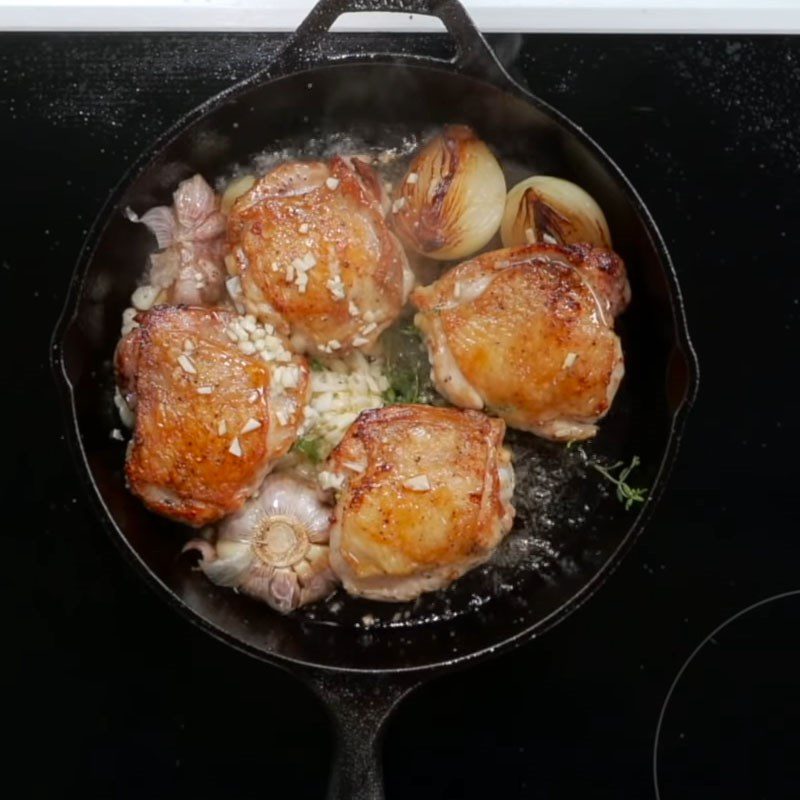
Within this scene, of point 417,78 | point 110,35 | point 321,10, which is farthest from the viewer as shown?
point 110,35

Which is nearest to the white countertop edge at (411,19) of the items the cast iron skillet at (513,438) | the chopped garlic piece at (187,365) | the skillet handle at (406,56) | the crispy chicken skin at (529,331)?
the cast iron skillet at (513,438)

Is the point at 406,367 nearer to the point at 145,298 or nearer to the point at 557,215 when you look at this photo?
the point at 557,215

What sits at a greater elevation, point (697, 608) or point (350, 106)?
point (350, 106)

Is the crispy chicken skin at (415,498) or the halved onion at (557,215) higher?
the halved onion at (557,215)

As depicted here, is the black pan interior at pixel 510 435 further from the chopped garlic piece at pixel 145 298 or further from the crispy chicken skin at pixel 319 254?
the crispy chicken skin at pixel 319 254

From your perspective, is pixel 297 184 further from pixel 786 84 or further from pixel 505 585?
pixel 786 84

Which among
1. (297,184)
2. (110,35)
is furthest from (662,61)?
(110,35)
